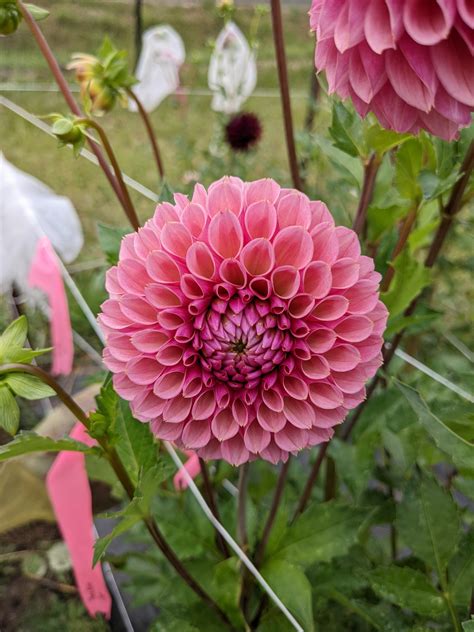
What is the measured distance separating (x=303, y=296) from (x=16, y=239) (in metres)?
0.53

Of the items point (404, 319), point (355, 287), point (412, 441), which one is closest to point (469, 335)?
point (412, 441)

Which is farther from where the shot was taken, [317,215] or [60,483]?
[60,483]

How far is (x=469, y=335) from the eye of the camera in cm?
123

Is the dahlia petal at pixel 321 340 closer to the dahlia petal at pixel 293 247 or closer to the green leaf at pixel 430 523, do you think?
the dahlia petal at pixel 293 247

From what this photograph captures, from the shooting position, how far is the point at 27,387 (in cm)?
33

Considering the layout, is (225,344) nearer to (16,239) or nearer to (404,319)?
(404,319)

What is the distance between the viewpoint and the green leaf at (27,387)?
0.33 metres

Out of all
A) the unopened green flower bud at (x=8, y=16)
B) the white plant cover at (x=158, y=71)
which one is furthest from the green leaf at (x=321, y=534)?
the white plant cover at (x=158, y=71)

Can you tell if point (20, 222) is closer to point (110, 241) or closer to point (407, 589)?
point (110, 241)

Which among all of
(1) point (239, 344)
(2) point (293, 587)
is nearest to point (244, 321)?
(1) point (239, 344)

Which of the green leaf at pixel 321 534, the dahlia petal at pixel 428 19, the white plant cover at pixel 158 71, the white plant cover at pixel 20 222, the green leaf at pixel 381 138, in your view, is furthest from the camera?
the white plant cover at pixel 158 71

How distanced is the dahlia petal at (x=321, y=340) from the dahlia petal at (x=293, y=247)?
0.10ft

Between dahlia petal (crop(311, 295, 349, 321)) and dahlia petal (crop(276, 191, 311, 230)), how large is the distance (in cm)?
3

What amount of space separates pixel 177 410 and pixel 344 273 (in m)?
0.09
